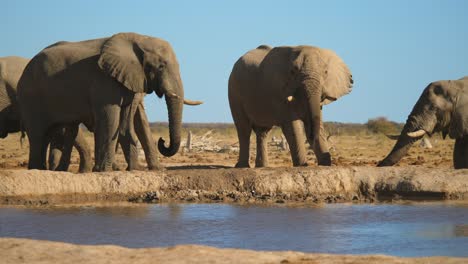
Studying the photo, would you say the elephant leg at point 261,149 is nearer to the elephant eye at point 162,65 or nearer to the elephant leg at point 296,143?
the elephant leg at point 296,143

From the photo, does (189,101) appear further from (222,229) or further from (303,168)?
(222,229)

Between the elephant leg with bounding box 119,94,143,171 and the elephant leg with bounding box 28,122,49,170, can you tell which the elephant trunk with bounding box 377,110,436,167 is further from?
the elephant leg with bounding box 28,122,49,170

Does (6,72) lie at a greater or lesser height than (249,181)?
greater

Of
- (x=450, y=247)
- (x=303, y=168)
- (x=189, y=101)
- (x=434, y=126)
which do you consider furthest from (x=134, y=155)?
(x=450, y=247)

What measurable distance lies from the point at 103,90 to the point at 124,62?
636 mm

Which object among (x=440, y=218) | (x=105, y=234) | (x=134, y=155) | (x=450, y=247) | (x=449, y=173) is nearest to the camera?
(x=450, y=247)

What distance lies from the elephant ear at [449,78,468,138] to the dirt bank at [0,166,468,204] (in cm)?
186

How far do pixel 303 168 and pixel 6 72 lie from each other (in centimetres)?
861

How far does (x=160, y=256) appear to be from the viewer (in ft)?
32.8

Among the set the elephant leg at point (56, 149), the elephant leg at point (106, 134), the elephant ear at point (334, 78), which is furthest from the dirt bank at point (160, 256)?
the elephant leg at point (56, 149)

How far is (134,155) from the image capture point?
18516 millimetres

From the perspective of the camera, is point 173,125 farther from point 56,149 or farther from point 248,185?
point 56,149

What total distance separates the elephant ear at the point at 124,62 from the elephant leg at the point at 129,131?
1.10 feet

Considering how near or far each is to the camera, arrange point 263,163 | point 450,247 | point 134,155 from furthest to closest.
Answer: point 263,163 < point 134,155 < point 450,247
